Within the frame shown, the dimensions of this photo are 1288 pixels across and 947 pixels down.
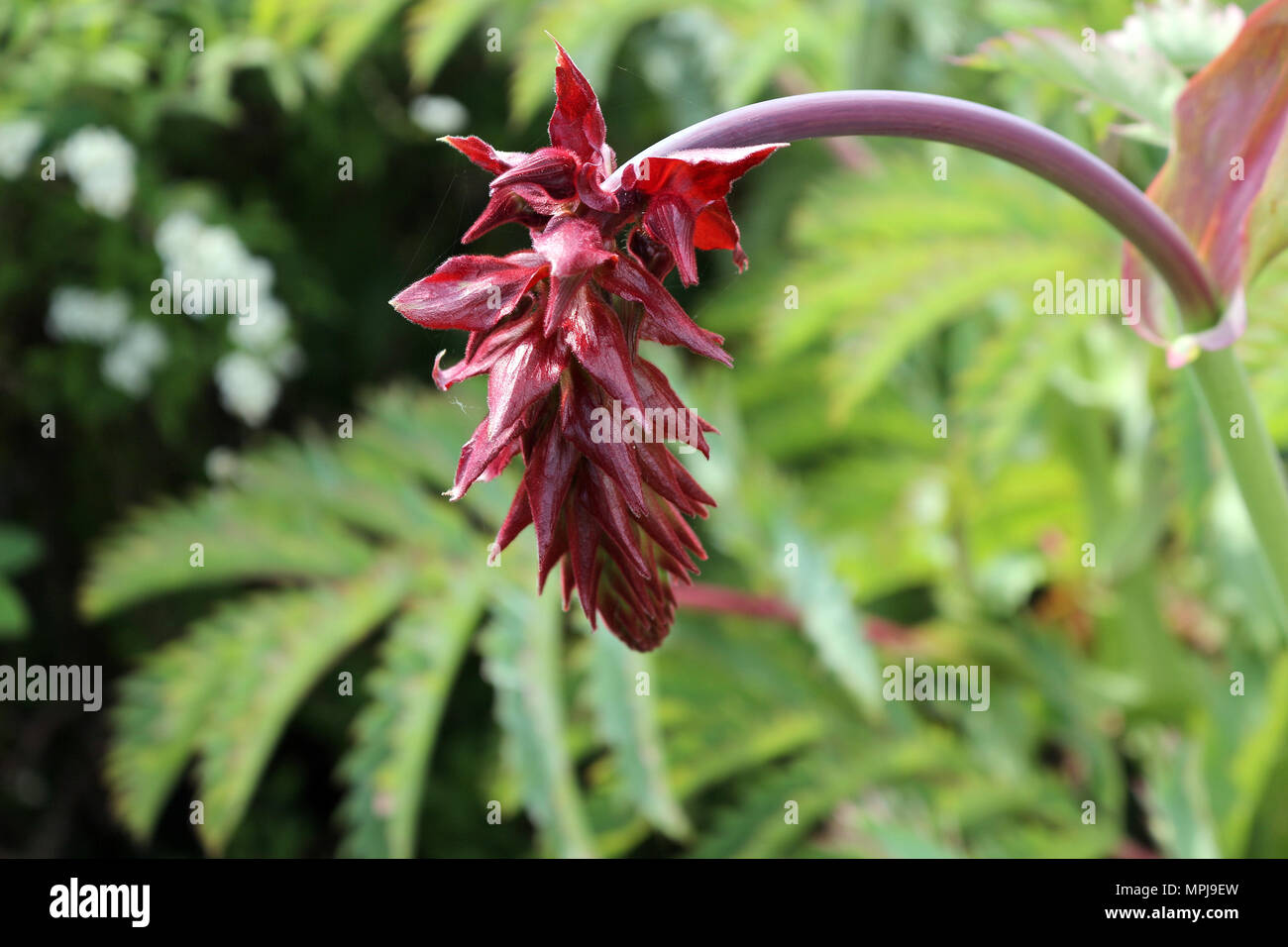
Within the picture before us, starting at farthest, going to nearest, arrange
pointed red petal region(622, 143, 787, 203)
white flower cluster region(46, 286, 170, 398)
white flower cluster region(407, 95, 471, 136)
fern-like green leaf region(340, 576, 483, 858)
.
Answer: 1. white flower cluster region(407, 95, 471, 136)
2. white flower cluster region(46, 286, 170, 398)
3. fern-like green leaf region(340, 576, 483, 858)
4. pointed red petal region(622, 143, 787, 203)

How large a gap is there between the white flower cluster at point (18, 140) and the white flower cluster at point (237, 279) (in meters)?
0.21

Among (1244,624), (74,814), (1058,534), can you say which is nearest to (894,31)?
(1058,534)

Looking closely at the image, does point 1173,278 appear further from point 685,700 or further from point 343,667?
point 343,667

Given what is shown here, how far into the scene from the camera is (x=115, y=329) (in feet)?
6.19

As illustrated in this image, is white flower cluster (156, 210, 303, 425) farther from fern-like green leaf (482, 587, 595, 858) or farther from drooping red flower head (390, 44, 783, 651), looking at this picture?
drooping red flower head (390, 44, 783, 651)

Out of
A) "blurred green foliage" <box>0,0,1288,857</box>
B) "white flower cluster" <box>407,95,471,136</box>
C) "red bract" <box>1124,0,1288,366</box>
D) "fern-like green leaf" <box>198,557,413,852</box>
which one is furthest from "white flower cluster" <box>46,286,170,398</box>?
"red bract" <box>1124,0,1288,366</box>

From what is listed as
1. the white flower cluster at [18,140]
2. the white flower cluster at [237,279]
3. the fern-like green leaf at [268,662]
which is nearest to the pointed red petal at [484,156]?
the fern-like green leaf at [268,662]

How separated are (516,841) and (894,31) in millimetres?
1758

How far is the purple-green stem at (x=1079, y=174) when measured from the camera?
58 centimetres

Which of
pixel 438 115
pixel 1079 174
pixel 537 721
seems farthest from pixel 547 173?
pixel 438 115

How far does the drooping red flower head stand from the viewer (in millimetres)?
544

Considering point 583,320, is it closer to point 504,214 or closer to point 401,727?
point 504,214

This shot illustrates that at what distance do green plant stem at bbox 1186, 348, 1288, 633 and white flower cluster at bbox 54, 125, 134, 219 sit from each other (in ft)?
5.12
